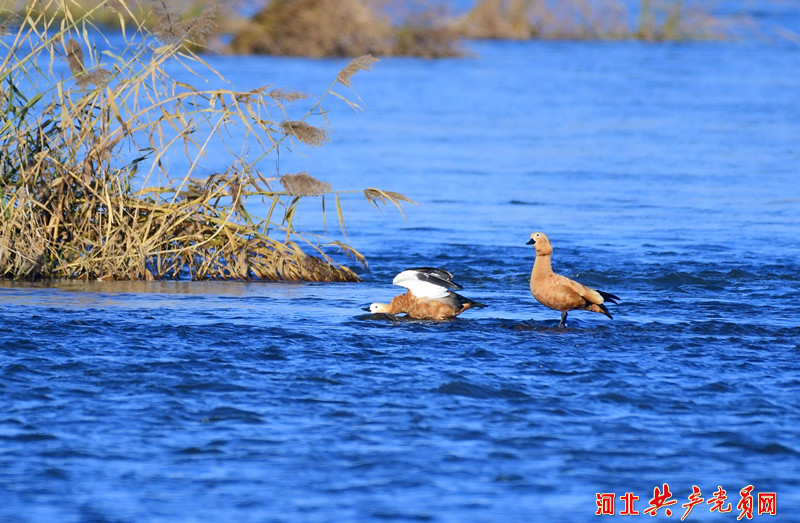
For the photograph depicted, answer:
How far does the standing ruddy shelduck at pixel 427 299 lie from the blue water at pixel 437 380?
0.49ft

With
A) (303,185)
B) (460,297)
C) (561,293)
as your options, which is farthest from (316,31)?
(561,293)

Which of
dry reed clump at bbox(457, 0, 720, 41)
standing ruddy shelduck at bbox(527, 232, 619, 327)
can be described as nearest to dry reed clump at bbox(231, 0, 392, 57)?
dry reed clump at bbox(457, 0, 720, 41)

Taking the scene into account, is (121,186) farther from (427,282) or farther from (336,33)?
(336,33)

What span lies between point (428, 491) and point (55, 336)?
12.1 feet

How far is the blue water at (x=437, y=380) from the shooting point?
18.5ft

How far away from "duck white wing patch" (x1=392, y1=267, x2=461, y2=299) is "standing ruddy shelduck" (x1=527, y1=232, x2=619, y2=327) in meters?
0.64

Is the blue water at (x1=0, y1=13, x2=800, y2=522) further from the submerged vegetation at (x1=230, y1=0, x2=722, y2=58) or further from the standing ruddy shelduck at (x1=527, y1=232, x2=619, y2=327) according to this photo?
the submerged vegetation at (x1=230, y1=0, x2=722, y2=58)

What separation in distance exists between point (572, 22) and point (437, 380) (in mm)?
37744

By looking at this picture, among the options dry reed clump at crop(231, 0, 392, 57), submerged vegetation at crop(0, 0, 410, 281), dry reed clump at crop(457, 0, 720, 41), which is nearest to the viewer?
submerged vegetation at crop(0, 0, 410, 281)

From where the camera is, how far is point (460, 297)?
900 cm

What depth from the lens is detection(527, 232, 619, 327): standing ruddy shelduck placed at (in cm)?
864

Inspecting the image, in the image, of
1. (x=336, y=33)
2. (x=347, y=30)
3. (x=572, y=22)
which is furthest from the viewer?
(x=572, y=22)

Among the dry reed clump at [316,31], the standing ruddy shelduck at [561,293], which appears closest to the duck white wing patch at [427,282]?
the standing ruddy shelduck at [561,293]
